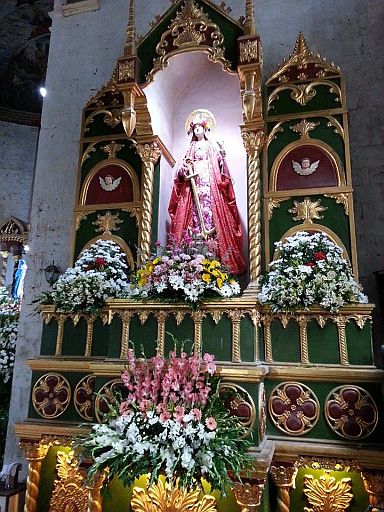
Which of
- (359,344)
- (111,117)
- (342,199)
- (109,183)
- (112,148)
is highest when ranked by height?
(111,117)

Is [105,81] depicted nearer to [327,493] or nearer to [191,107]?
[191,107]

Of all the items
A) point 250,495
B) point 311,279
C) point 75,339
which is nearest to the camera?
point 250,495

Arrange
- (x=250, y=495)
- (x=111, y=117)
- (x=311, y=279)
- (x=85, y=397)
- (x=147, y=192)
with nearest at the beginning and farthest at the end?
(x=250, y=495), (x=311, y=279), (x=85, y=397), (x=147, y=192), (x=111, y=117)

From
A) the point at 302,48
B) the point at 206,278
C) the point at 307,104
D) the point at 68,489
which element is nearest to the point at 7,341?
the point at 68,489

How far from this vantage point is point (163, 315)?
4.26 meters

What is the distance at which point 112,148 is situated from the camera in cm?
630

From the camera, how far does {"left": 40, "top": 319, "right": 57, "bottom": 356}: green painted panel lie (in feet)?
16.8

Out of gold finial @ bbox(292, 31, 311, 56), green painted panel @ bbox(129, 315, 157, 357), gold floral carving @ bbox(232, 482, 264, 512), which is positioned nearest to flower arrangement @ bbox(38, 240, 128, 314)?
Answer: green painted panel @ bbox(129, 315, 157, 357)

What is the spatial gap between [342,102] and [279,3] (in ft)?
9.00

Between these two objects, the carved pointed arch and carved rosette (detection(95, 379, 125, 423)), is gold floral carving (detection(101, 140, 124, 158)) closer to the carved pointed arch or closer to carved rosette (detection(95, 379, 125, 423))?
the carved pointed arch

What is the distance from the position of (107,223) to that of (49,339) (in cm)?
180

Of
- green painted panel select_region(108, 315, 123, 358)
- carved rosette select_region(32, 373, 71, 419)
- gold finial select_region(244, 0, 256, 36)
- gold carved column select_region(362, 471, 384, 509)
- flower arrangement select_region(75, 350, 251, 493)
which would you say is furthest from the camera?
gold finial select_region(244, 0, 256, 36)

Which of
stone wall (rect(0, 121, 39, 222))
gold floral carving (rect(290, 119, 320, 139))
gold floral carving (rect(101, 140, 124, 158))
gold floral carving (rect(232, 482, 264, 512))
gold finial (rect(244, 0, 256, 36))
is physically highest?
stone wall (rect(0, 121, 39, 222))

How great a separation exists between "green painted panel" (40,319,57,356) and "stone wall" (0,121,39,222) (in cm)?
786
